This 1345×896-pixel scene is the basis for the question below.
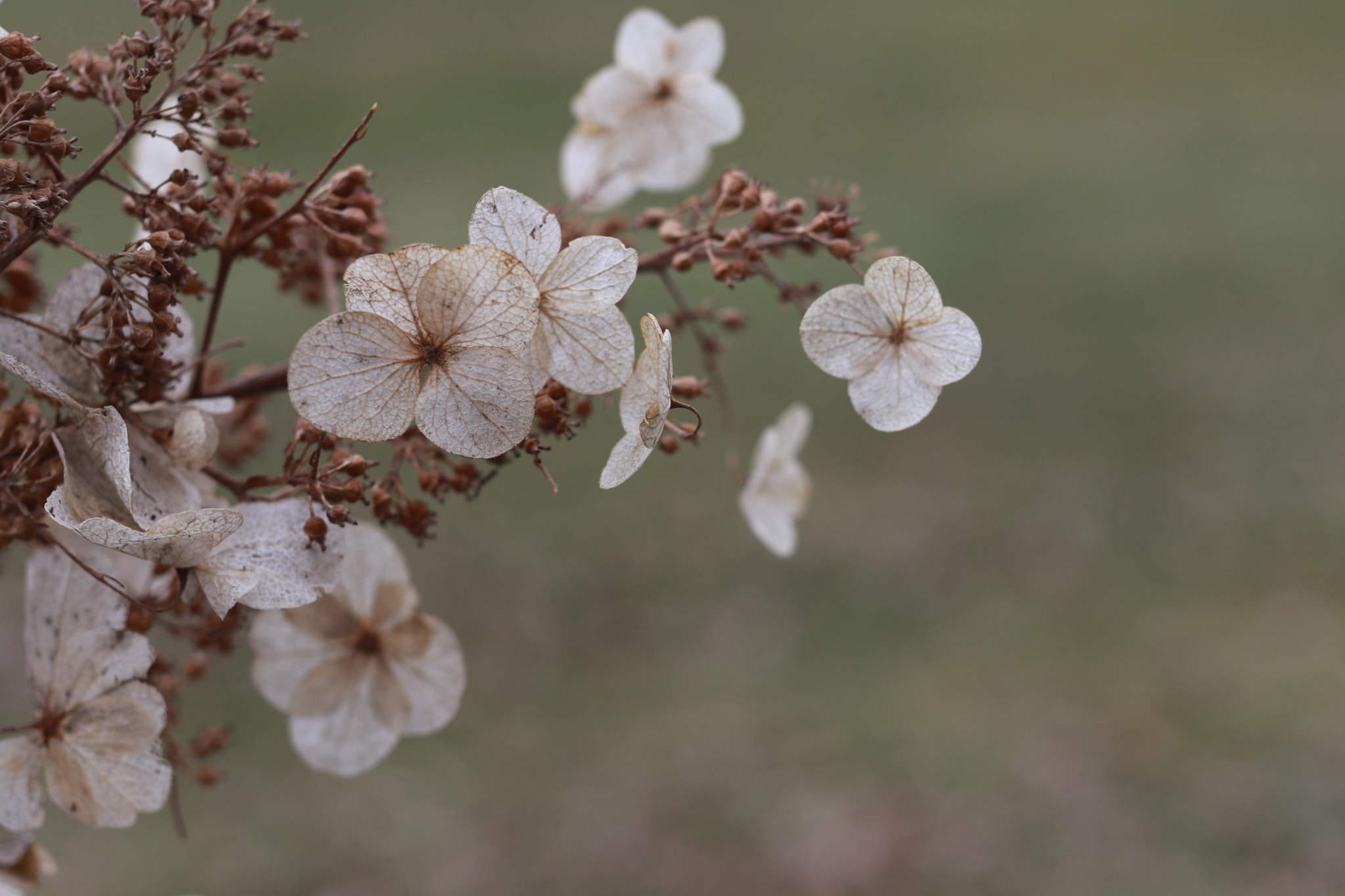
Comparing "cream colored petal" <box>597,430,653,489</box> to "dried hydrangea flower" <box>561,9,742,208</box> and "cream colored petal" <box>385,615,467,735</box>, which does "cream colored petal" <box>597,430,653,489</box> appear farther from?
"dried hydrangea flower" <box>561,9,742,208</box>

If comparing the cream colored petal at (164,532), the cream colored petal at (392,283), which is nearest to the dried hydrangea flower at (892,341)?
the cream colored petal at (392,283)

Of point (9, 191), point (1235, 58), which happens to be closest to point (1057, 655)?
point (9, 191)

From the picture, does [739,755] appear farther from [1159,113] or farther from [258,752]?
[1159,113]

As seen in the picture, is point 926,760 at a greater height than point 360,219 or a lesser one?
greater

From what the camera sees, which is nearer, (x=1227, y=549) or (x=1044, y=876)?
(x=1044, y=876)

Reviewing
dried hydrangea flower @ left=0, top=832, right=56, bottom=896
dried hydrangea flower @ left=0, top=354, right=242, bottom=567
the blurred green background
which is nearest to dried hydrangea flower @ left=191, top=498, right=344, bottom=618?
dried hydrangea flower @ left=0, top=354, right=242, bottom=567

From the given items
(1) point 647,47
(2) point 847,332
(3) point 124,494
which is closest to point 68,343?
(3) point 124,494
